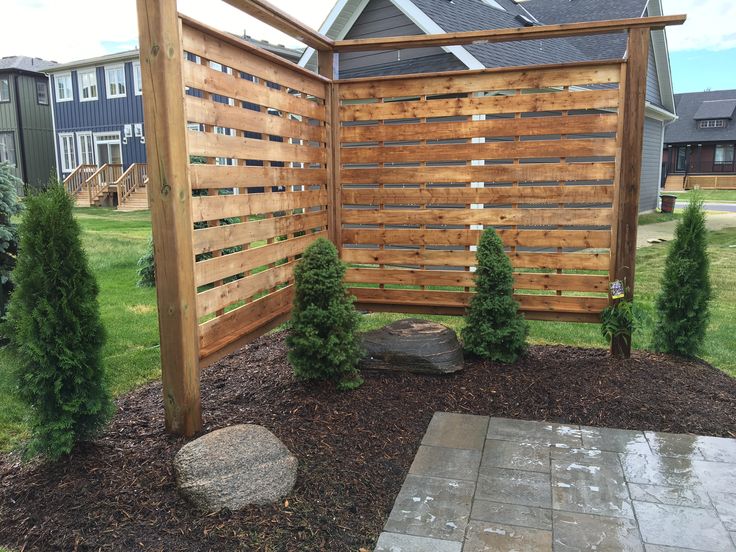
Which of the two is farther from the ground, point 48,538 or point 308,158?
point 308,158

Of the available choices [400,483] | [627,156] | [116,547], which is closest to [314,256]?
[400,483]

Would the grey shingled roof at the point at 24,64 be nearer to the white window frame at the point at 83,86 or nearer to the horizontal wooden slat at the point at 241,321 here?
the white window frame at the point at 83,86

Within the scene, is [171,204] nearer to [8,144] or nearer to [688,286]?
[688,286]

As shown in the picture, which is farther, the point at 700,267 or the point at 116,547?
the point at 700,267

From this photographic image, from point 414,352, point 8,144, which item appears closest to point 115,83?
point 8,144

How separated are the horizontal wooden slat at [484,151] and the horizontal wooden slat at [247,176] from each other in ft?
1.61

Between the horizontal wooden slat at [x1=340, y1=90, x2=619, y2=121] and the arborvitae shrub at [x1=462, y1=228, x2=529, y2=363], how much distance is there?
1036 millimetres

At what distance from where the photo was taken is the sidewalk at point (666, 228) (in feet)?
43.2

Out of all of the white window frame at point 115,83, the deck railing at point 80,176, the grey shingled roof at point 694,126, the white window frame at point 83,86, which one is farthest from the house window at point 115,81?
the grey shingled roof at point 694,126

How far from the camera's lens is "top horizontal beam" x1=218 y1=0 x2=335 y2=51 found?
12.6 ft

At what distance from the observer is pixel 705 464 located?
3.18 meters

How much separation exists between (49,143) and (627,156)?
29602 millimetres

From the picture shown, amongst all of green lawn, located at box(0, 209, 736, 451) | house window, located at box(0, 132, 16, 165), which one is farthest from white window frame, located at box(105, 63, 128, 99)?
green lawn, located at box(0, 209, 736, 451)

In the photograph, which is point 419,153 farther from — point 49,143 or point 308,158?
point 49,143
